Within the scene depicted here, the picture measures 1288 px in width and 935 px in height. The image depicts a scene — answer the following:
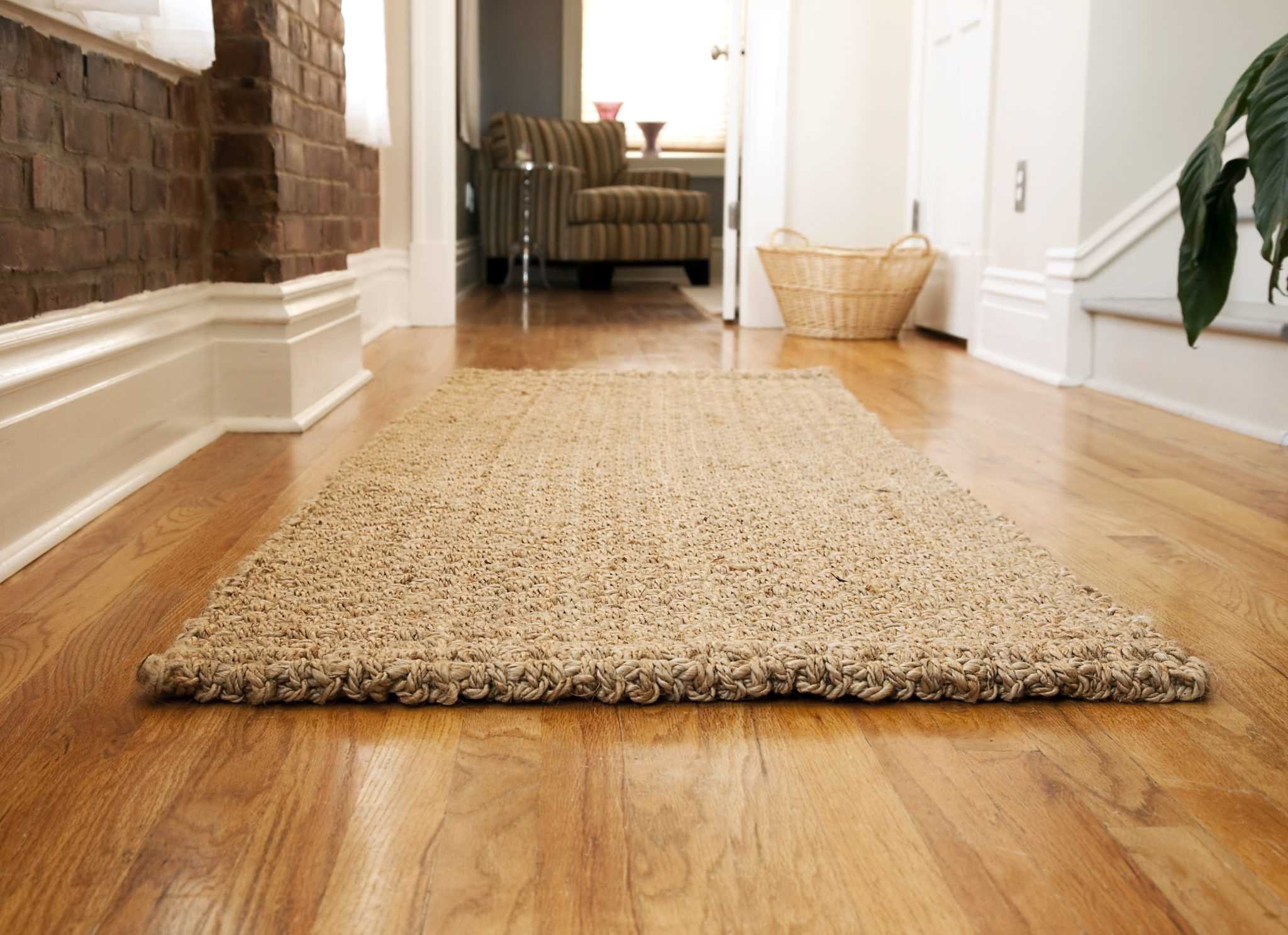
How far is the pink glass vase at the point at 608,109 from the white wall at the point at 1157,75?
430 cm

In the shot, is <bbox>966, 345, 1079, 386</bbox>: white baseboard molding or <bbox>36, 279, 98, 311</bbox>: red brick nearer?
<bbox>36, 279, 98, 311</bbox>: red brick

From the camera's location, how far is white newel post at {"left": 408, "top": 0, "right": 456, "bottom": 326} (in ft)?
13.0

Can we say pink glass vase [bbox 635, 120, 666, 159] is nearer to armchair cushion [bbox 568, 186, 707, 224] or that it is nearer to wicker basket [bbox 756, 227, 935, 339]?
armchair cushion [bbox 568, 186, 707, 224]

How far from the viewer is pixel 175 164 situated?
1.88 m

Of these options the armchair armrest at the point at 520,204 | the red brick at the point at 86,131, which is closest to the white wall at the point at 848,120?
the armchair armrest at the point at 520,204

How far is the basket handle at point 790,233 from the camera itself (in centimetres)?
414

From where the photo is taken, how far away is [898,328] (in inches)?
154

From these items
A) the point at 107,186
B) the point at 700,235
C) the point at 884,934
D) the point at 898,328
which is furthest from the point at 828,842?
the point at 700,235

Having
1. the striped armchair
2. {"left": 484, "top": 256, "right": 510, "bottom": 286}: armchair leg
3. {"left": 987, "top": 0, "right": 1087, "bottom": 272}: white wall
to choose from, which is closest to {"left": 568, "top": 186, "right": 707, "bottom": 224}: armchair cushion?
the striped armchair

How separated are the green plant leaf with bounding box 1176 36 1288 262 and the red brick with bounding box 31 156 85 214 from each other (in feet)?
4.48

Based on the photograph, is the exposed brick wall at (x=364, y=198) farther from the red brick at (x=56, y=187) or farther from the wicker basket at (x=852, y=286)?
the red brick at (x=56, y=187)

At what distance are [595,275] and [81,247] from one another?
15.8 ft

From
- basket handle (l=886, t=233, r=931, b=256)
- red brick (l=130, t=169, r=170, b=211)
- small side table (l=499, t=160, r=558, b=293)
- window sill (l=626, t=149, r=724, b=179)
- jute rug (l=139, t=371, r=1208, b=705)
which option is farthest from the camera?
window sill (l=626, t=149, r=724, b=179)

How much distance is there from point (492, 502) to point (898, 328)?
8.53ft
